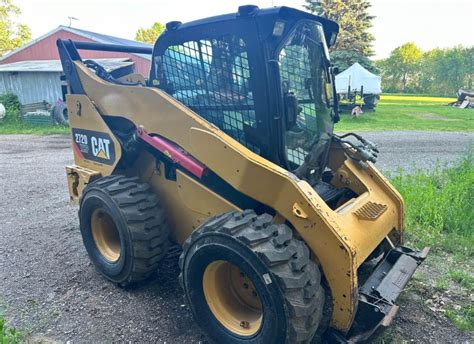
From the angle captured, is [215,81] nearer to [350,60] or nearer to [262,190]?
[262,190]

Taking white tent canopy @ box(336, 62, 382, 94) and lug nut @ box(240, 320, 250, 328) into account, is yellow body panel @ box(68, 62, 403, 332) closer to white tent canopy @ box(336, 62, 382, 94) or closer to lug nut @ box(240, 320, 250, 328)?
lug nut @ box(240, 320, 250, 328)

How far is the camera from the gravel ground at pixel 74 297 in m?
2.97

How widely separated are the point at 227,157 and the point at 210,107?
61cm

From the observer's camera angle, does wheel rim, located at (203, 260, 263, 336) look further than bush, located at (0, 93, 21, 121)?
No

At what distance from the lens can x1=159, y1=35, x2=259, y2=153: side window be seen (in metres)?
2.92

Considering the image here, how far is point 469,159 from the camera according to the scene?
6738mm

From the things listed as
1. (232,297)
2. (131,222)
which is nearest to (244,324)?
(232,297)

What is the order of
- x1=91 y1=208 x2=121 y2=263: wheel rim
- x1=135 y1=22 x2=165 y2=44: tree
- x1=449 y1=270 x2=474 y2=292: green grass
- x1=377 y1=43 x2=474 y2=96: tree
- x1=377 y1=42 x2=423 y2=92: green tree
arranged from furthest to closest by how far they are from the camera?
x1=135 y1=22 x2=165 y2=44: tree, x1=377 y1=42 x2=423 y2=92: green tree, x1=377 y1=43 x2=474 y2=96: tree, x1=91 y1=208 x2=121 y2=263: wheel rim, x1=449 y1=270 x2=474 y2=292: green grass

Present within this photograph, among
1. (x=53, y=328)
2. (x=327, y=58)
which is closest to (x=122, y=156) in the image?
(x=53, y=328)

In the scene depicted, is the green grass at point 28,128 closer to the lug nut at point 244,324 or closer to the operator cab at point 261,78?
the operator cab at point 261,78

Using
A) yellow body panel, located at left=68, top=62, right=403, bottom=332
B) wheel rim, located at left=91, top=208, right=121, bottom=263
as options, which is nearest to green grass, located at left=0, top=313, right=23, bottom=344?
wheel rim, located at left=91, top=208, right=121, bottom=263

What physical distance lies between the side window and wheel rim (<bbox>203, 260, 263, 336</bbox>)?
96cm

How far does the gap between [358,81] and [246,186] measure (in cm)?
2093

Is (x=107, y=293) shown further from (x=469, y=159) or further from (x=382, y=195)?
(x=469, y=159)
